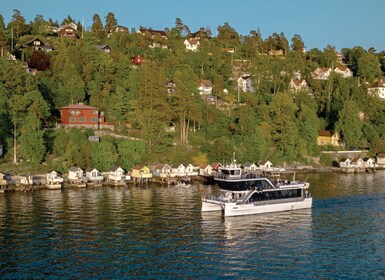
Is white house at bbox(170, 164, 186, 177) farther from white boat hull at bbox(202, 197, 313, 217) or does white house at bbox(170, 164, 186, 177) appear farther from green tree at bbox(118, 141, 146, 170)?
white boat hull at bbox(202, 197, 313, 217)

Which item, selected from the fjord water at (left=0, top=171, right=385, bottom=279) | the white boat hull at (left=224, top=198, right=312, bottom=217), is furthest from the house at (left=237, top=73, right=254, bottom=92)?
the white boat hull at (left=224, top=198, right=312, bottom=217)

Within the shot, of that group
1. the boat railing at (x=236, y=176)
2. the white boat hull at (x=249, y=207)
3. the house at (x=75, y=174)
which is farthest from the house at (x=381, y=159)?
the house at (x=75, y=174)

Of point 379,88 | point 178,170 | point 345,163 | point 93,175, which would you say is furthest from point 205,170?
point 379,88

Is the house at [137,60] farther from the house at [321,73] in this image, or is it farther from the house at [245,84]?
the house at [321,73]

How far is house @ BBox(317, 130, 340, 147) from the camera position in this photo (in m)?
118

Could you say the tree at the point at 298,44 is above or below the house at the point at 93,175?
above

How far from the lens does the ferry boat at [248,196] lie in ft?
183

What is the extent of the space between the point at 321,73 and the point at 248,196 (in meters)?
107

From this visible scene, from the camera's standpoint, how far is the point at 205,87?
126062 millimetres

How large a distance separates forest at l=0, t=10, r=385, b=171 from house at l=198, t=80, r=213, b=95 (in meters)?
2.49

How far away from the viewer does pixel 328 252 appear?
4191 cm

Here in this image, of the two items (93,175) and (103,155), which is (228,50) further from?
(93,175)

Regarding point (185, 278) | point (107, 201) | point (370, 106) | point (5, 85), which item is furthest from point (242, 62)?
point (185, 278)

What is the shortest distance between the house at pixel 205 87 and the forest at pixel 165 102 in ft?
8.17
